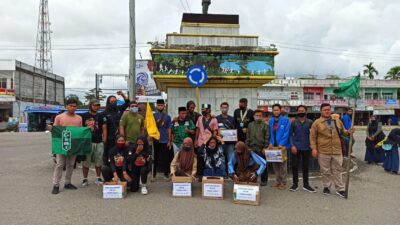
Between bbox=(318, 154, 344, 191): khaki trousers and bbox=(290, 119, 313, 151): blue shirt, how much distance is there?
0.41 m

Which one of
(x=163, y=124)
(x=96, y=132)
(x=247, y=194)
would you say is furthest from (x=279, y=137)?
(x=96, y=132)

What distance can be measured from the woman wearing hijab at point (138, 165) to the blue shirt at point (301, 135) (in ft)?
10.5

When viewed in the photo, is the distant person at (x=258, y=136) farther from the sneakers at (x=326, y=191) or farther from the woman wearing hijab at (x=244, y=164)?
the sneakers at (x=326, y=191)

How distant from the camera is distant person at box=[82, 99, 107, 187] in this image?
26.0 ft

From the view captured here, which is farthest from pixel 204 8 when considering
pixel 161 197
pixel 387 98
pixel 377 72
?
pixel 377 72

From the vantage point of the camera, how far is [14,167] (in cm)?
1091

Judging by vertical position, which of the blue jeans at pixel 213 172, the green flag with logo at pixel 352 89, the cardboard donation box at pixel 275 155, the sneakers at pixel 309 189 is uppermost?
the green flag with logo at pixel 352 89

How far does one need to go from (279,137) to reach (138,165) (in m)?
3.07

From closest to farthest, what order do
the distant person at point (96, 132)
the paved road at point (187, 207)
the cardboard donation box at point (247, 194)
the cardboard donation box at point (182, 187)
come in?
the paved road at point (187, 207) < the cardboard donation box at point (247, 194) < the cardboard donation box at point (182, 187) < the distant person at point (96, 132)

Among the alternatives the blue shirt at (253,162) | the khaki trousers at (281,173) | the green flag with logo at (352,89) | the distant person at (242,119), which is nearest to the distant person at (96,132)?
the blue shirt at (253,162)

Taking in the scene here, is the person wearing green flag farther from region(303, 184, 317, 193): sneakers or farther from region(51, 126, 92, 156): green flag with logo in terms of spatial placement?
region(303, 184, 317, 193): sneakers

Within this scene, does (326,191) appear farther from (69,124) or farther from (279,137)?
(69,124)

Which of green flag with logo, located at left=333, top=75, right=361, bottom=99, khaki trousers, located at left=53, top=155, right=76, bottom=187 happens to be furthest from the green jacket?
khaki trousers, located at left=53, top=155, right=76, bottom=187

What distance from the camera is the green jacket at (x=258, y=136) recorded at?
25.4 ft
